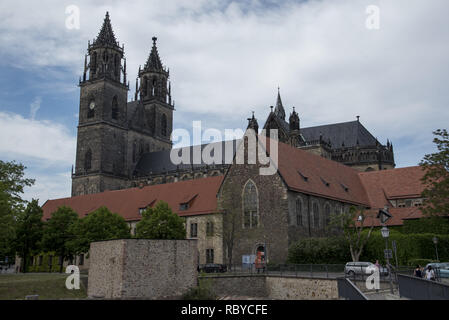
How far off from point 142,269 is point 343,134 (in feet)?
193

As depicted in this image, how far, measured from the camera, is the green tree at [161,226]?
42844mm

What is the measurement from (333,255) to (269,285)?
6.99 m

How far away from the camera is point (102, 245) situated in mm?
32469

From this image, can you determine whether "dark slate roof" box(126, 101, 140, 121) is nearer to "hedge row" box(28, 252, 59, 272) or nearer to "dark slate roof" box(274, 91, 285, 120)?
"dark slate roof" box(274, 91, 285, 120)

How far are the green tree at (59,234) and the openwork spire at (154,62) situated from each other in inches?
2705

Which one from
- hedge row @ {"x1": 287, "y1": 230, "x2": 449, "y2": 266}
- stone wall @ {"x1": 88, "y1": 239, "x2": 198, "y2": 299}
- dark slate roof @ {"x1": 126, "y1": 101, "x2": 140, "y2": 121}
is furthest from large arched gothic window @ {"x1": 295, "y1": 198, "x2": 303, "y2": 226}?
dark slate roof @ {"x1": 126, "y1": 101, "x2": 140, "y2": 121}

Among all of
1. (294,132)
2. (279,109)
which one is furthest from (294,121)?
(279,109)

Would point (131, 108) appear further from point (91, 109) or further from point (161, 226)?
point (161, 226)

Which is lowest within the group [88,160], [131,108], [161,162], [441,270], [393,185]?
[441,270]

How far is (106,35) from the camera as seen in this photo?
99062 mm

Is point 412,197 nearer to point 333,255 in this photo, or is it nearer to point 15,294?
point 333,255

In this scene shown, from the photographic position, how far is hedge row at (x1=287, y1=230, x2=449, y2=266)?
128ft

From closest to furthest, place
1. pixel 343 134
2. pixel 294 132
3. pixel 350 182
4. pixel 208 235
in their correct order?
pixel 208 235
pixel 350 182
pixel 294 132
pixel 343 134

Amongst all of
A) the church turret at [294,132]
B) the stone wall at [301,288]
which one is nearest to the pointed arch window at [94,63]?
the church turret at [294,132]
